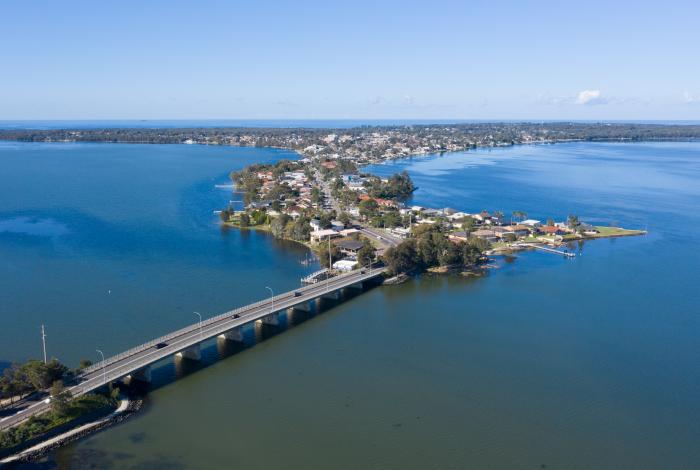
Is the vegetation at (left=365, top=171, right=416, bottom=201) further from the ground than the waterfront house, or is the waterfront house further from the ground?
the vegetation at (left=365, top=171, right=416, bottom=201)

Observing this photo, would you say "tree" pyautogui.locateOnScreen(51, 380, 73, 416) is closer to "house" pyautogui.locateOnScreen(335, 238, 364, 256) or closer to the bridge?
the bridge

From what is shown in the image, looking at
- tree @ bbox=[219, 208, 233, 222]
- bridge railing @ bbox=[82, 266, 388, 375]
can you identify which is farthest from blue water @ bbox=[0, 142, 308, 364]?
bridge railing @ bbox=[82, 266, 388, 375]

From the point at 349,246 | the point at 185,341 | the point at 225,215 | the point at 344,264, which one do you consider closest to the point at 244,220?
the point at 225,215

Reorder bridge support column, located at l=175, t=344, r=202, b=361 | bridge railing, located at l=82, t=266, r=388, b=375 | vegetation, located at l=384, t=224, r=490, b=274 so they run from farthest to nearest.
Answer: vegetation, located at l=384, t=224, r=490, b=274 → bridge support column, located at l=175, t=344, r=202, b=361 → bridge railing, located at l=82, t=266, r=388, b=375

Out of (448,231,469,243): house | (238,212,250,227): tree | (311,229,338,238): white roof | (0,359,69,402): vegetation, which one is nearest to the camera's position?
(0,359,69,402): vegetation

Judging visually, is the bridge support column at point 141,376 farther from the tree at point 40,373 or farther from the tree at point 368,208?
the tree at point 368,208

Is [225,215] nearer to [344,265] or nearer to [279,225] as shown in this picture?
[279,225]

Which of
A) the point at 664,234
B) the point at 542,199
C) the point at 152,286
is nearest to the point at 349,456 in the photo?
the point at 152,286
